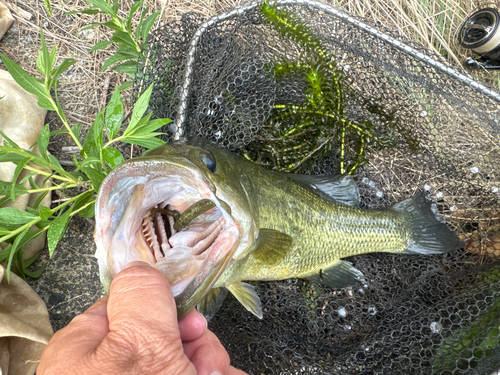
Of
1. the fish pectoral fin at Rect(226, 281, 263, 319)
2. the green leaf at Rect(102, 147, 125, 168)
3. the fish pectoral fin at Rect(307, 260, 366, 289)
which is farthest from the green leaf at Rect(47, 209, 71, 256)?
the fish pectoral fin at Rect(307, 260, 366, 289)

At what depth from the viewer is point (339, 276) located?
91.0 inches

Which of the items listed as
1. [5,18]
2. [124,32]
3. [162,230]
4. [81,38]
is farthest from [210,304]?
[5,18]

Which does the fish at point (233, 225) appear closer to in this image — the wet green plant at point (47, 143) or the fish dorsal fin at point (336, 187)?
the fish dorsal fin at point (336, 187)

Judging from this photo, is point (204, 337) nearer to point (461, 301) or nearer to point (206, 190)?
point (206, 190)

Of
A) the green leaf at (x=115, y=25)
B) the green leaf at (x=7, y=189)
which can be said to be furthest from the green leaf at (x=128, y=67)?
the green leaf at (x=7, y=189)

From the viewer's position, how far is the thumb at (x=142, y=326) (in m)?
1.02

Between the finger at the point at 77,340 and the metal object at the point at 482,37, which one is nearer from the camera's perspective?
the finger at the point at 77,340

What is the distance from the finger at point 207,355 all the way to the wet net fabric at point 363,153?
0.75m

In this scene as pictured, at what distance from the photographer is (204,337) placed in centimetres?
146

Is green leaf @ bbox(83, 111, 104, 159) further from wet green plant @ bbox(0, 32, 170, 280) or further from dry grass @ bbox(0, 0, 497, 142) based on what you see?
dry grass @ bbox(0, 0, 497, 142)

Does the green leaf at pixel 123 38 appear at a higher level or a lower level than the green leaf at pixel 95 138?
higher

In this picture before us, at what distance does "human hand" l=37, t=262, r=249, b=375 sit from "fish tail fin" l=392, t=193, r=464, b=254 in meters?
1.92

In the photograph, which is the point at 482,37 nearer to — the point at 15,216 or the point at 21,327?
the point at 15,216

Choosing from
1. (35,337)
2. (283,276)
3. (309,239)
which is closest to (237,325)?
(283,276)
